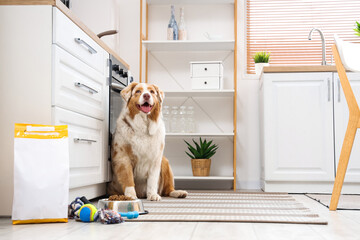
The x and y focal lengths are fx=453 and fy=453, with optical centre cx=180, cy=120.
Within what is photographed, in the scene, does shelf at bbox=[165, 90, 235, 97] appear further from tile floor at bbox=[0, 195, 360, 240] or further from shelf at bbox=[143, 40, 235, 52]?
tile floor at bbox=[0, 195, 360, 240]

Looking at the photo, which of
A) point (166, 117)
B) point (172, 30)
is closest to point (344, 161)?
point (166, 117)

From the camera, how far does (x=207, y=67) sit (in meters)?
3.88

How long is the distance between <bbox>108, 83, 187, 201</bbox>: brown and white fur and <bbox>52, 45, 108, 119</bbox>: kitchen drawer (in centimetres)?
17

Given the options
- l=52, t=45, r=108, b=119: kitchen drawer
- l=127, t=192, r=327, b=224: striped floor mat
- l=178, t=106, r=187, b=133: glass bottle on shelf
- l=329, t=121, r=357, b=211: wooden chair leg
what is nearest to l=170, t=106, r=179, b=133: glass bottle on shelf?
l=178, t=106, r=187, b=133: glass bottle on shelf

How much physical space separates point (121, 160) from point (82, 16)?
191 cm

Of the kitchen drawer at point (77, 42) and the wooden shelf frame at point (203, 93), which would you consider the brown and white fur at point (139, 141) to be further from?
the wooden shelf frame at point (203, 93)

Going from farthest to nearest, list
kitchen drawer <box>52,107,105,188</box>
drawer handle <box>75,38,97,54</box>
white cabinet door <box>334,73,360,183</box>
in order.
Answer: white cabinet door <box>334,73,360,183</box>, drawer handle <box>75,38,97,54</box>, kitchen drawer <box>52,107,105,188</box>

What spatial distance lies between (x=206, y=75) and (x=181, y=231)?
243 cm

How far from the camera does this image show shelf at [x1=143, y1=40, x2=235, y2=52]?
389 cm

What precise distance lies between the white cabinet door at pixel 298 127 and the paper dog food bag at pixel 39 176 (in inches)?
82.9

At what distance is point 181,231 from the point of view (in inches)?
62.1

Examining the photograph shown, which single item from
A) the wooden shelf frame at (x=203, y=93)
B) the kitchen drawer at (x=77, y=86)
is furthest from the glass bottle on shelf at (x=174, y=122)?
the kitchen drawer at (x=77, y=86)

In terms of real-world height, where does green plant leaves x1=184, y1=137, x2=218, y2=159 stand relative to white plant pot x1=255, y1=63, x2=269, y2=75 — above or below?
below

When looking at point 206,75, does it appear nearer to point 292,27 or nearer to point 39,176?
point 292,27
